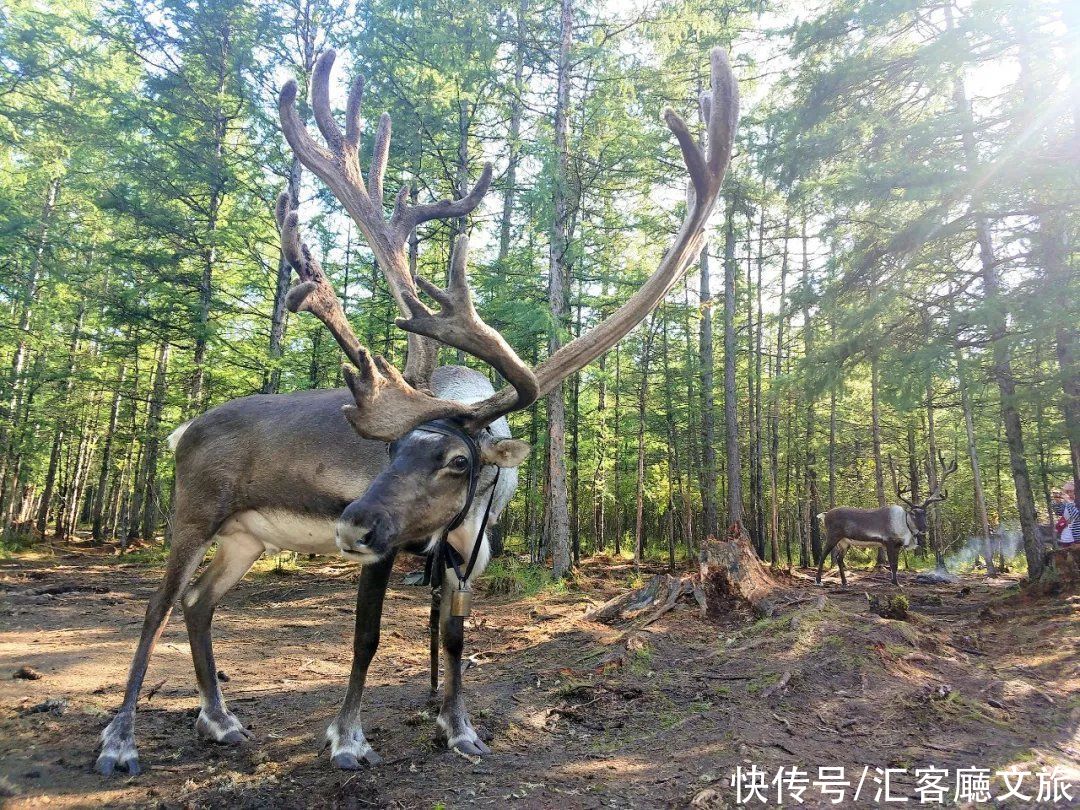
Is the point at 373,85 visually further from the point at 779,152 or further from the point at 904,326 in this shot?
the point at 904,326

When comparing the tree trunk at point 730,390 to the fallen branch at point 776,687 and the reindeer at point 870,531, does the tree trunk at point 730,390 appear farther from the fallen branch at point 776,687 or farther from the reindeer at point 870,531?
the fallen branch at point 776,687

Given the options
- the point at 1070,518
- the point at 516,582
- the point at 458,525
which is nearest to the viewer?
the point at 458,525

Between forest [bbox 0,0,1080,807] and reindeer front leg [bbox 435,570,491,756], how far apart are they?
30mm

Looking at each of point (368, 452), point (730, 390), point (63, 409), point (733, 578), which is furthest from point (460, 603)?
point (63, 409)

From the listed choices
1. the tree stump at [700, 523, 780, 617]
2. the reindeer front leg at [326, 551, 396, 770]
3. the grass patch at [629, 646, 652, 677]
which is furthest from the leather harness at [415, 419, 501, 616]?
the tree stump at [700, 523, 780, 617]

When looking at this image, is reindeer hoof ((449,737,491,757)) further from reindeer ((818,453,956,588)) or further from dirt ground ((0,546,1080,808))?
reindeer ((818,453,956,588))

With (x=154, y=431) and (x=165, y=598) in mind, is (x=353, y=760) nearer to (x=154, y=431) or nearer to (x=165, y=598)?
(x=165, y=598)

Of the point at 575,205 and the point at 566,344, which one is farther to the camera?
the point at 575,205

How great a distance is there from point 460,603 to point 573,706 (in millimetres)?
1402

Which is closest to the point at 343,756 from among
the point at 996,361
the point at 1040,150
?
the point at 996,361

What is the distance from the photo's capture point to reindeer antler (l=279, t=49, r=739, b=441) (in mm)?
3234

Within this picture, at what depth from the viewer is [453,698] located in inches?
144

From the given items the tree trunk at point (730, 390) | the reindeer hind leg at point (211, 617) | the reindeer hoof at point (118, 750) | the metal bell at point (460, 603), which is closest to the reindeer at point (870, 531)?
the tree trunk at point (730, 390)

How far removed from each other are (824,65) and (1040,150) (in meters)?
4.32
